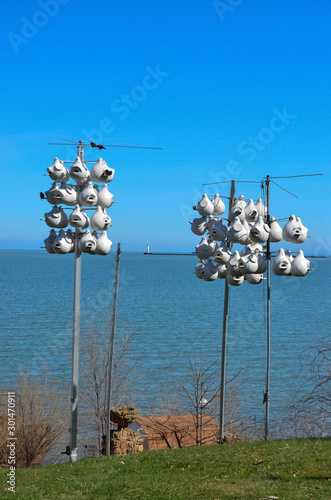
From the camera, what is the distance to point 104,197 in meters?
11.6

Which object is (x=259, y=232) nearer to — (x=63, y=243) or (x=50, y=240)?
(x=63, y=243)

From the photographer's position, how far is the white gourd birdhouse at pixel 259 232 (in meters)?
11.6

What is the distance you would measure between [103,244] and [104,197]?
2.94 feet

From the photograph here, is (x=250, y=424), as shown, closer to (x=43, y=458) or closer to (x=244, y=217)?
(x=43, y=458)

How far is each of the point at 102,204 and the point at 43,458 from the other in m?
8.22

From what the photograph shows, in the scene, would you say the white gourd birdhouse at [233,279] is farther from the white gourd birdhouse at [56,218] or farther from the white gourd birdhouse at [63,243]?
the white gourd birdhouse at [56,218]

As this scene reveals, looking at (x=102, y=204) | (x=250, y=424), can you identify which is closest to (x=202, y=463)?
(x=102, y=204)

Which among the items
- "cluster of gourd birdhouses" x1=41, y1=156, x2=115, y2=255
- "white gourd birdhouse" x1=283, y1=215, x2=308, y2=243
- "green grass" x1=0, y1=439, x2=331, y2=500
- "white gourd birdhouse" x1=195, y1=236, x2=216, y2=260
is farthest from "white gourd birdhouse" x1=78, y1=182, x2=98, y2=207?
"green grass" x1=0, y1=439, x2=331, y2=500

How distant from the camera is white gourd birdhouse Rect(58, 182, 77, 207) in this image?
37.5ft

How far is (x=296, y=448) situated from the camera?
33.9ft

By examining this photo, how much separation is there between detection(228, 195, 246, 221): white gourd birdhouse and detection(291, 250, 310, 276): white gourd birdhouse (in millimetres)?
1301

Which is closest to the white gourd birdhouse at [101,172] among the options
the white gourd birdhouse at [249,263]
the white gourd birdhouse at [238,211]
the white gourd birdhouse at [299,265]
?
the white gourd birdhouse at [238,211]

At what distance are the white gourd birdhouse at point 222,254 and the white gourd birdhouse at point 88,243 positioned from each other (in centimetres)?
254

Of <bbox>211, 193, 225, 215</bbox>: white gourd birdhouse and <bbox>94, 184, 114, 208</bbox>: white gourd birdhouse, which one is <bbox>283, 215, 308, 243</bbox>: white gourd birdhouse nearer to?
<bbox>211, 193, 225, 215</bbox>: white gourd birdhouse
